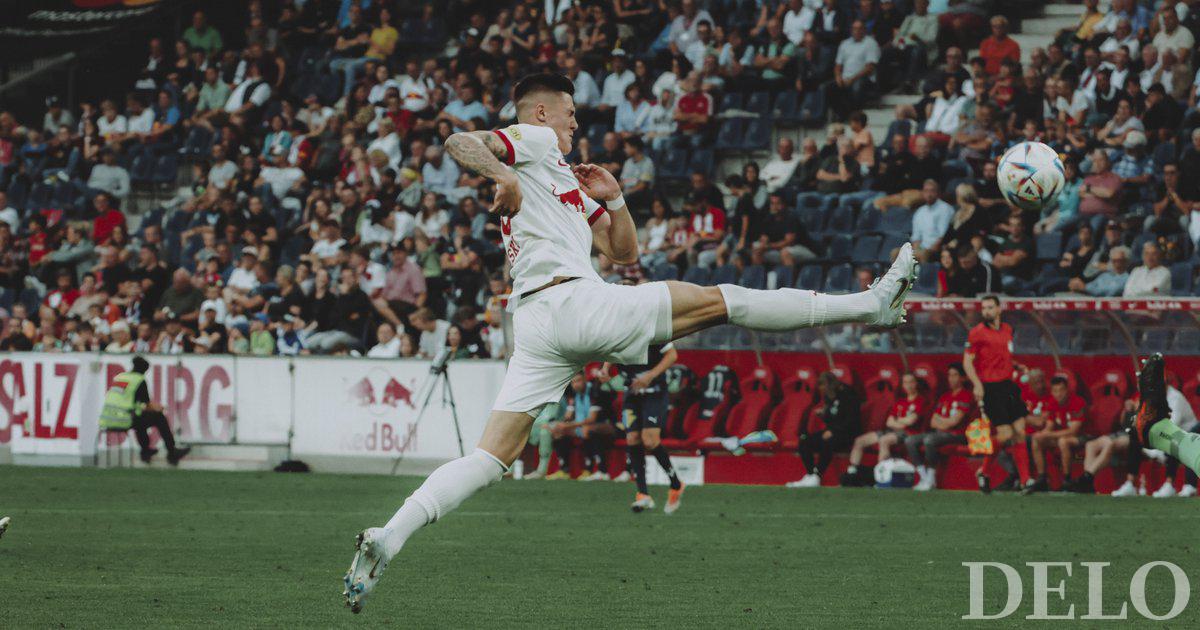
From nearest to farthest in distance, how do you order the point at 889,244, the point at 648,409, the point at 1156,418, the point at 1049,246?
the point at 1156,418
the point at 648,409
the point at 1049,246
the point at 889,244

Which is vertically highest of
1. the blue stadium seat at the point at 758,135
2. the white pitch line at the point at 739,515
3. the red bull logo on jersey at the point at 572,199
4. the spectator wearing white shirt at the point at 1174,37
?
the spectator wearing white shirt at the point at 1174,37

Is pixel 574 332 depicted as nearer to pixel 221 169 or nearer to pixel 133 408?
pixel 133 408

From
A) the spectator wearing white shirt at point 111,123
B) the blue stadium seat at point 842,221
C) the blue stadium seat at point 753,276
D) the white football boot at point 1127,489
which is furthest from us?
the spectator wearing white shirt at point 111,123

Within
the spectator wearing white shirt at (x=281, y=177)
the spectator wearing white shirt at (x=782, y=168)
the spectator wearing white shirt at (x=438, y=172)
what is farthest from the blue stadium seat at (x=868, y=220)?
the spectator wearing white shirt at (x=281, y=177)

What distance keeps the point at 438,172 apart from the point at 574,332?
58.0 ft

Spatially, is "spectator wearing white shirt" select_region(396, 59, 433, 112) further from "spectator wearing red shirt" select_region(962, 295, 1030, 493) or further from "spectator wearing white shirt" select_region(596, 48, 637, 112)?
"spectator wearing red shirt" select_region(962, 295, 1030, 493)

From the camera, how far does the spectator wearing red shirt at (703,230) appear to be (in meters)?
21.0

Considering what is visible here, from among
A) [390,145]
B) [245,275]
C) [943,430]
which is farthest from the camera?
[390,145]

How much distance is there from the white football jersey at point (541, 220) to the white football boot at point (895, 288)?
4.14ft

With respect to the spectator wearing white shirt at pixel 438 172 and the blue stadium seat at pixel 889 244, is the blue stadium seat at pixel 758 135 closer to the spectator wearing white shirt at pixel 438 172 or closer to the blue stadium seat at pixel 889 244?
the blue stadium seat at pixel 889 244

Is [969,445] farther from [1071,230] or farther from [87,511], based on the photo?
[87,511]

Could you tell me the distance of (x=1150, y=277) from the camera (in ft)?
56.4

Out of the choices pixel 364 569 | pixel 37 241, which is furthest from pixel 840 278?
pixel 37 241

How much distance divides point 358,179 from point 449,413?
7212 millimetres
